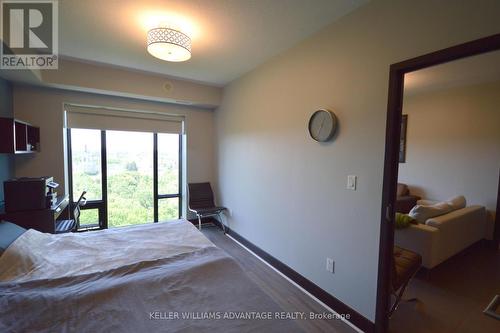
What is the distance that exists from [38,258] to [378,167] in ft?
8.37

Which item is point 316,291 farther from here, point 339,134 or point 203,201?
point 203,201

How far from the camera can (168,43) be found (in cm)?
196

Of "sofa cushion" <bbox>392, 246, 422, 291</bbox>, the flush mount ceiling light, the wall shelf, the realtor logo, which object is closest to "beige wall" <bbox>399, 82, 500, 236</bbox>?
"sofa cushion" <bbox>392, 246, 422, 291</bbox>

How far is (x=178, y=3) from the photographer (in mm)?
1802

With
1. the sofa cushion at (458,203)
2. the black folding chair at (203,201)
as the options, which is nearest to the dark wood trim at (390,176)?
the sofa cushion at (458,203)

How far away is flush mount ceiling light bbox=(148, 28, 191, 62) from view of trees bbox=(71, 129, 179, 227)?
2.25 meters

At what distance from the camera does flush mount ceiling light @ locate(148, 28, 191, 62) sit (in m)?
1.93

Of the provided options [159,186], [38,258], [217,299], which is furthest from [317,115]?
[159,186]

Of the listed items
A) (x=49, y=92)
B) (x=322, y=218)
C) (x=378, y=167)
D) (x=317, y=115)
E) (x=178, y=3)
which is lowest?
(x=322, y=218)

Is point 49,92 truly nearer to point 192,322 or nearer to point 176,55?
point 176,55

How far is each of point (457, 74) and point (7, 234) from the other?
539 centimetres

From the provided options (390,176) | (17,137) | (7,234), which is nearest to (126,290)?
(7,234)

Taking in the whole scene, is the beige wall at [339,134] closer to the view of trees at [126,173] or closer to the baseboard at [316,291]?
the baseboard at [316,291]

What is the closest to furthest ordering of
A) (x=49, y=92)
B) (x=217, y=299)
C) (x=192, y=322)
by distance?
1. (x=192, y=322)
2. (x=217, y=299)
3. (x=49, y=92)
